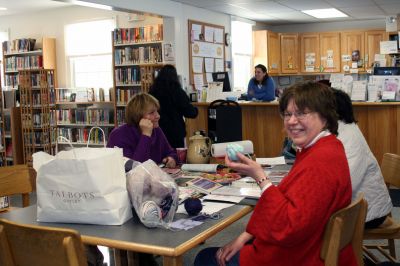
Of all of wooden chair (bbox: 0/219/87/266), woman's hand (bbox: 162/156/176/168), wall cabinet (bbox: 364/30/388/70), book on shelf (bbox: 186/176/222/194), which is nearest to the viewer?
wooden chair (bbox: 0/219/87/266)

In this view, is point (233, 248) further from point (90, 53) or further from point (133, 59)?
point (90, 53)

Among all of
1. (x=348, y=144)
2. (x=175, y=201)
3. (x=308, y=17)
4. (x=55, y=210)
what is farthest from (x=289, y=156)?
(x=308, y=17)

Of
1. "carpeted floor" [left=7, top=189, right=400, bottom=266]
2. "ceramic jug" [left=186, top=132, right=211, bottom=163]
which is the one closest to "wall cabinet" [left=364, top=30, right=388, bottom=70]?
"carpeted floor" [left=7, top=189, right=400, bottom=266]

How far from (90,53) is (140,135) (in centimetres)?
577

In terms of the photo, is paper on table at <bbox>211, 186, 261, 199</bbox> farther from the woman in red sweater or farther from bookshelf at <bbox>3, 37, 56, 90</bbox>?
bookshelf at <bbox>3, 37, 56, 90</bbox>

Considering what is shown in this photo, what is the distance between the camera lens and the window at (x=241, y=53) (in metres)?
9.41

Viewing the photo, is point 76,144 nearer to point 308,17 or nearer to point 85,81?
point 85,81

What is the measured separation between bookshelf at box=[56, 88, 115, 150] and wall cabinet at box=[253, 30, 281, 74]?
3.33m

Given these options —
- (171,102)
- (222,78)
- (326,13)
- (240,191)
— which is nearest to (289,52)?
(326,13)

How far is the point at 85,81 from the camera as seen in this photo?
870 centimetres

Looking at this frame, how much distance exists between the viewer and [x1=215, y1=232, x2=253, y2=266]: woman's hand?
6.11 ft

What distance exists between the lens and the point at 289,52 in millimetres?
10320

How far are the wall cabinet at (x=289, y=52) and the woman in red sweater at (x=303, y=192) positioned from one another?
8.64m

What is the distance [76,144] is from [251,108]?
3.61m
